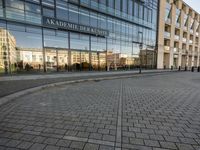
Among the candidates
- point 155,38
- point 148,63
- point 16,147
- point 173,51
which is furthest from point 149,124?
point 173,51

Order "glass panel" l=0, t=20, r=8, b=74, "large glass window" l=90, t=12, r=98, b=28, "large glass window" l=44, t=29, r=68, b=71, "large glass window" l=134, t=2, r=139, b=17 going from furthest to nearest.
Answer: "large glass window" l=134, t=2, r=139, b=17
"large glass window" l=90, t=12, r=98, b=28
"large glass window" l=44, t=29, r=68, b=71
"glass panel" l=0, t=20, r=8, b=74

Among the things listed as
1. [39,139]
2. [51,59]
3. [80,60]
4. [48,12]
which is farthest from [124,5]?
[39,139]

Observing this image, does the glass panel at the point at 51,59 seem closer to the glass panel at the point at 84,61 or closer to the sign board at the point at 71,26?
the sign board at the point at 71,26

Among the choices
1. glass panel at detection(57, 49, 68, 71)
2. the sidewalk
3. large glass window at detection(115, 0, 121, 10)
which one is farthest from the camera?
large glass window at detection(115, 0, 121, 10)

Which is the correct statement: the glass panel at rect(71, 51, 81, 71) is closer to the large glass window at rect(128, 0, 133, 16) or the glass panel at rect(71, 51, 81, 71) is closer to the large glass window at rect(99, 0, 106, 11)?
the large glass window at rect(99, 0, 106, 11)

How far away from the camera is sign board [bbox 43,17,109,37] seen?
18.1 metres

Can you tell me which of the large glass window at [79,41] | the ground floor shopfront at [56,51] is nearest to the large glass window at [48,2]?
the ground floor shopfront at [56,51]

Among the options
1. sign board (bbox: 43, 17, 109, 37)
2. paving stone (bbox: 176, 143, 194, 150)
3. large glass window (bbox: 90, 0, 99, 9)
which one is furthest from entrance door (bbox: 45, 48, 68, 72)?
paving stone (bbox: 176, 143, 194, 150)

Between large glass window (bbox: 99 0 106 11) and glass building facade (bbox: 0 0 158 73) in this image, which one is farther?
large glass window (bbox: 99 0 106 11)

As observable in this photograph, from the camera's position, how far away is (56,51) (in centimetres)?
1950

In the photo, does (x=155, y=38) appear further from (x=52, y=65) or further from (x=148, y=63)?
(x=52, y=65)

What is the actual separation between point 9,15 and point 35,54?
4874 mm

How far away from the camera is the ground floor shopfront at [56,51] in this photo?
15.8 m

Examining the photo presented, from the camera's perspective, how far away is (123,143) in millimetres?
3227
